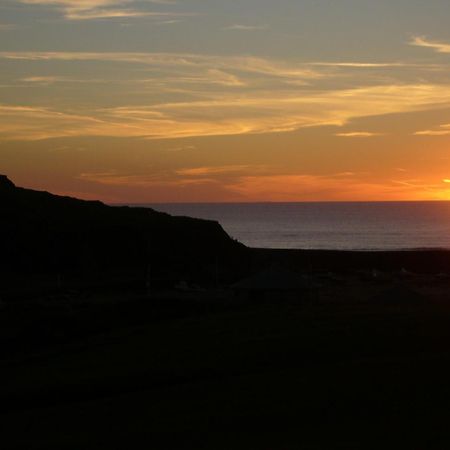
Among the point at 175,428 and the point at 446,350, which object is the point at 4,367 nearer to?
the point at 175,428

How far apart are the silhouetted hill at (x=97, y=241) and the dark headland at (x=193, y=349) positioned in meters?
0.16

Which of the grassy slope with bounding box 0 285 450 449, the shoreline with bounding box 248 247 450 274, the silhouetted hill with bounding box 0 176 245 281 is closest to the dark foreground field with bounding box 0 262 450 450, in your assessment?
the grassy slope with bounding box 0 285 450 449

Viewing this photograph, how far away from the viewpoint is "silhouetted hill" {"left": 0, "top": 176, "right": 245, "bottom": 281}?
74500mm

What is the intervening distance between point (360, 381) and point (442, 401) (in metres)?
3.73

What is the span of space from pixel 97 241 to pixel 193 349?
1646 inches

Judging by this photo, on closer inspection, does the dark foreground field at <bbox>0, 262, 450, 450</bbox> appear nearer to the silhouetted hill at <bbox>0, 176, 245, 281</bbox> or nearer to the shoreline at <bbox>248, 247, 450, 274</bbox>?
the silhouetted hill at <bbox>0, 176, 245, 281</bbox>

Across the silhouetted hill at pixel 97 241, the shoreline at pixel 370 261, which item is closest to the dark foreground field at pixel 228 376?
the silhouetted hill at pixel 97 241

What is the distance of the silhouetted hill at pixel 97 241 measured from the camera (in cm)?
7450

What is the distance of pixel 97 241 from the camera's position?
77.7 m

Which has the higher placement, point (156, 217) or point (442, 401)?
point (156, 217)

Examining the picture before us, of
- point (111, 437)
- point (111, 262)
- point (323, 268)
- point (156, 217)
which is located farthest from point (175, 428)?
point (323, 268)

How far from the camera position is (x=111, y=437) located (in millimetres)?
23219

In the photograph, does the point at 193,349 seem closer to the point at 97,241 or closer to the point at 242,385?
the point at 242,385

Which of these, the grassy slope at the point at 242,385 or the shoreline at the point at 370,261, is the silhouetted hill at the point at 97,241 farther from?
the grassy slope at the point at 242,385
